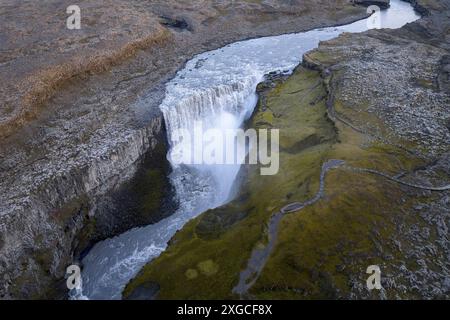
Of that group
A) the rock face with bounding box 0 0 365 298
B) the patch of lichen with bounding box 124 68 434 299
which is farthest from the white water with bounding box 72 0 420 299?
the patch of lichen with bounding box 124 68 434 299

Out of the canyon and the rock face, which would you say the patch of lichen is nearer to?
the canyon

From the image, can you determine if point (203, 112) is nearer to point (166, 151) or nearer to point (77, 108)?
point (166, 151)

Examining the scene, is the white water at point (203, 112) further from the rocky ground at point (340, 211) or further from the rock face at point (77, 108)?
the rocky ground at point (340, 211)

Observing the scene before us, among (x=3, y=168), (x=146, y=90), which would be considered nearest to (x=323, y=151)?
(x=146, y=90)

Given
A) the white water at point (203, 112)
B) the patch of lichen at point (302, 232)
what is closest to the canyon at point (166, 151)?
the patch of lichen at point (302, 232)

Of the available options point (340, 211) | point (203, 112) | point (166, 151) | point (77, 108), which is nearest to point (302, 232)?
point (340, 211)
